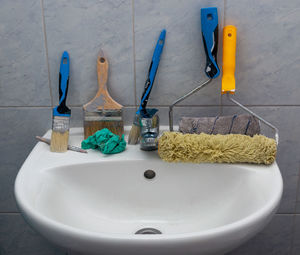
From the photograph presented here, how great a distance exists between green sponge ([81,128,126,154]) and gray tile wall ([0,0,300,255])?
0.44 ft

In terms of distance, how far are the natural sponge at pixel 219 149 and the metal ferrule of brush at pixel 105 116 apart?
0.18m

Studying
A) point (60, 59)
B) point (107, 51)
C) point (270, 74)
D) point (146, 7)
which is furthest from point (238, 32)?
point (60, 59)

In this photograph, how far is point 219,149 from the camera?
608 mm

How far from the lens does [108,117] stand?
2.44 feet

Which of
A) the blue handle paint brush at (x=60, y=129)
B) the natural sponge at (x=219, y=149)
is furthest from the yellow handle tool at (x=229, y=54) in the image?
the blue handle paint brush at (x=60, y=129)

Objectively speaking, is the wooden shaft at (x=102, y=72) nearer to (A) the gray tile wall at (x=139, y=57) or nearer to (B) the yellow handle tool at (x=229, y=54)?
(A) the gray tile wall at (x=139, y=57)

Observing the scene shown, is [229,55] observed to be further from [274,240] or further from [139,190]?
[274,240]

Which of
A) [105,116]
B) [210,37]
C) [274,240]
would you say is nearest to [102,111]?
[105,116]

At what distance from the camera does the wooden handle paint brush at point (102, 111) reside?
74cm

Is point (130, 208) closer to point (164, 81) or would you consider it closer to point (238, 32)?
point (164, 81)

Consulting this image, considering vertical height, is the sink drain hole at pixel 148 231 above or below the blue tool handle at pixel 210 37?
below

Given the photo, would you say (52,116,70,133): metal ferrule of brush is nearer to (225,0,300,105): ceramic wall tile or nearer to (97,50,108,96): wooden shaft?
(97,50,108,96): wooden shaft

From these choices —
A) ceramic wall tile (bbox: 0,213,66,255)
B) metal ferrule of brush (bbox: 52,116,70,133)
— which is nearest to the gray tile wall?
metal ferrule of brush (bbox: 52,116,70,133)

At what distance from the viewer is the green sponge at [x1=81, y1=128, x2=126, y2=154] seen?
2.19 feet
